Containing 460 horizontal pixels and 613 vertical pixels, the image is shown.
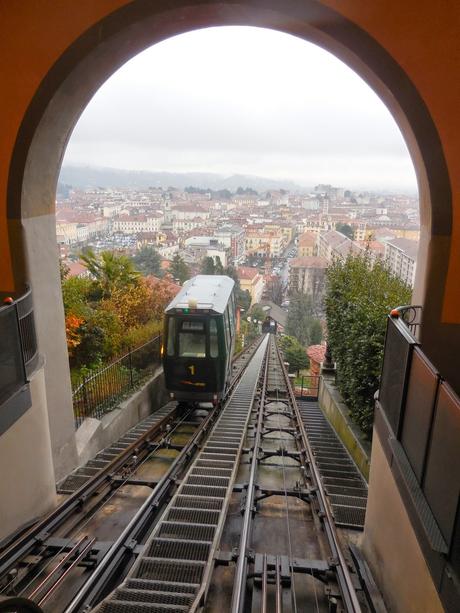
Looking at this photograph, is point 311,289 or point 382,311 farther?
point 311,289

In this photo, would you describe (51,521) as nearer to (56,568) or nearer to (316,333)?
(56,568)

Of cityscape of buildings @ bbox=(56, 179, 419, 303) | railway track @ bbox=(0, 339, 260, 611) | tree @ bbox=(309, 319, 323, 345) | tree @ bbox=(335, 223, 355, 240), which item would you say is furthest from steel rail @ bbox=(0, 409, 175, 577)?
tree @ bbox=(335, 223, 355, 240)

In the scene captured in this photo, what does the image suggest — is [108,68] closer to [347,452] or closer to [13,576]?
[13,576]

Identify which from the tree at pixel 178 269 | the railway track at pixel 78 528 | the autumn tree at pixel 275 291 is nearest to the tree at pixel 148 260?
the tree at pixel 178 269

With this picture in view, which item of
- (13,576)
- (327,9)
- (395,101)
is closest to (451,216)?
(395,101)

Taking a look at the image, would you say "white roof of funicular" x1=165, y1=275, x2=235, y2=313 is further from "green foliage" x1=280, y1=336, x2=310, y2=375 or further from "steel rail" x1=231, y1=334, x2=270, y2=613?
"green foliage" x1=280, y1=336, x2=310, y2=375

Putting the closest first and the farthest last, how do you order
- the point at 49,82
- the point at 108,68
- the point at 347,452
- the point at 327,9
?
the point at 327,9, the point at 49,82, the point at 108,68, the point at 347,452

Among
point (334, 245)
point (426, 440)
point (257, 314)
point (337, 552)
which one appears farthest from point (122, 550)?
point (257, 314)
